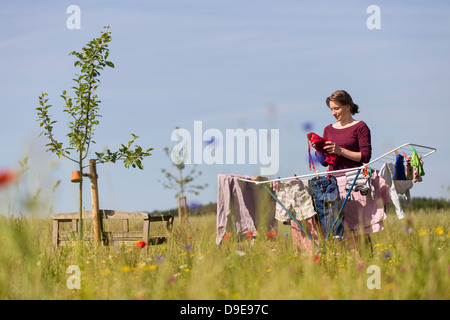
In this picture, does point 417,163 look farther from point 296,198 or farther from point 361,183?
point 296,198

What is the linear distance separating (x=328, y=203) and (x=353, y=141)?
676 millimetres

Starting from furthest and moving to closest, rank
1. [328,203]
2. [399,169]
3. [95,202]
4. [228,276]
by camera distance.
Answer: [95,202] < [328,203] < [399,169] < [228,276]

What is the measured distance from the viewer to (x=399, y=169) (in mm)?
4844

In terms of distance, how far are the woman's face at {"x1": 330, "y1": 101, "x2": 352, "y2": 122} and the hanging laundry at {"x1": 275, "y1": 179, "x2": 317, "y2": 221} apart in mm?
781

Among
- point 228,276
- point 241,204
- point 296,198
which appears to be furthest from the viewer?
point 241,204

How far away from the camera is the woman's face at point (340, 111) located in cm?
515

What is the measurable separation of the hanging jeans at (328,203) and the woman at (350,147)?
0.55 feet

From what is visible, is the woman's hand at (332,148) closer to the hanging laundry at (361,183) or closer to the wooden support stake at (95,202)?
the hanging laundry at (361,183)

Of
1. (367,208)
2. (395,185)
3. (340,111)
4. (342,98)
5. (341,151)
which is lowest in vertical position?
(367,208)

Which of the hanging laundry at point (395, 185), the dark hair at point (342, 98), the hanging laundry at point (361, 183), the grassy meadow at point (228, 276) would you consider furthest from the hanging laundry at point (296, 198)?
the dark hair at point (342, 98)

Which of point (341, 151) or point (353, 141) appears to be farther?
point (353, 141)

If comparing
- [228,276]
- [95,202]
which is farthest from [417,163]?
[95,202]

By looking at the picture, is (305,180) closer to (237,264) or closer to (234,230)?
(234,230)
